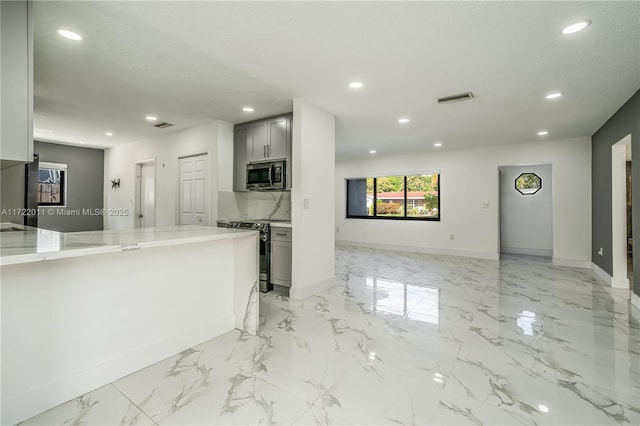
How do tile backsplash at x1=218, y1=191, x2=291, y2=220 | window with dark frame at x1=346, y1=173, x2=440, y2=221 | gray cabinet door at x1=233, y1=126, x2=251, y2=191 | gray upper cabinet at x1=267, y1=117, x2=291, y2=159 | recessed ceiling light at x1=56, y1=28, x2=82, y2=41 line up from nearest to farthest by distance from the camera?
1. recessed ceiling light at x1=56, y1=28, x2=82, y2=41
2. gray upper cabinet at x1=267, y1=117, x2=291, y2=159
3. gray cabinet door at x1=233, y1=126, x2=251, y2=191
4. tile backsplash at x1=218, y1=191, x2=291, y2=220
5. window with dark frame at x1=346, y1=173, x2=440, y2=221

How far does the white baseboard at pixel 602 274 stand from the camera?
4266 millimetres

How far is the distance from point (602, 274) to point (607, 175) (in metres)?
1.57

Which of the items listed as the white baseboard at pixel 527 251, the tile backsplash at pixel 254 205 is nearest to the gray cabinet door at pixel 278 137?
the tile backsplash at pixel 254 205

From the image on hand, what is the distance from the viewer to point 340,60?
2.57m

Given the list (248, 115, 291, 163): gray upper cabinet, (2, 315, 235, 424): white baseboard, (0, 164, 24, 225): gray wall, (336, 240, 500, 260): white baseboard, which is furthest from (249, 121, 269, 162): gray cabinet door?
(336, 240, 500, 260): white baseboard

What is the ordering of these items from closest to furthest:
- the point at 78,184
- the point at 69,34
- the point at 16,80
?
1. the point at 16,80
2. the point at 69,34
3. the point at 78,184

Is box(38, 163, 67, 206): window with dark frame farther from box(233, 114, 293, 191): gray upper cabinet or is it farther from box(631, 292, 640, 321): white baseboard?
box(631, 292, 640, 321): white baseboard


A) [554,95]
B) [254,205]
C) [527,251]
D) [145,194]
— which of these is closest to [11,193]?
[145,194]

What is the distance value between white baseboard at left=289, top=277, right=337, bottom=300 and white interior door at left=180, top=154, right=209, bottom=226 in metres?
1.98

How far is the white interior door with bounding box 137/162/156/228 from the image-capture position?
5918 mm

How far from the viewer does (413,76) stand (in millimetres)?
2893

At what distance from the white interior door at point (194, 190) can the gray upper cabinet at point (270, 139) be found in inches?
36.6

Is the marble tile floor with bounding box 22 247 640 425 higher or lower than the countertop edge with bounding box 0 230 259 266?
lower

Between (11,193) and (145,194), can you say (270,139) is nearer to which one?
(145,194)
